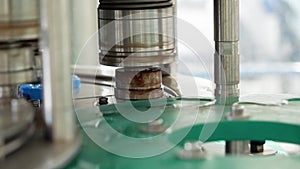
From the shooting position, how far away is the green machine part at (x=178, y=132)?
737 millimetres

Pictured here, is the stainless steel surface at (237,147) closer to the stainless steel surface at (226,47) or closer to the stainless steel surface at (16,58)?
the stainless steel surface at (226,47)

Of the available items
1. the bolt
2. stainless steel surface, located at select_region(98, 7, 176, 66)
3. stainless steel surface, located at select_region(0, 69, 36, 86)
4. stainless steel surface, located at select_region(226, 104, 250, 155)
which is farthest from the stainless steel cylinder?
stainless steel surface, located at select_region(0, 69, 36, 86)

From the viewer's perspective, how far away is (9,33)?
0.73 metres

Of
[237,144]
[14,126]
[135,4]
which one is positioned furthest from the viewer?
[135,4]

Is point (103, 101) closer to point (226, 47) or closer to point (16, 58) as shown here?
point (226, 47)

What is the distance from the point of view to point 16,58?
2.50 ft

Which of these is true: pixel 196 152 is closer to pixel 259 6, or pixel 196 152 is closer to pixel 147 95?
pixel 147 95

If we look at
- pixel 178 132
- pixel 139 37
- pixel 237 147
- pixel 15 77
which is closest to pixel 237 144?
pixel 237 147

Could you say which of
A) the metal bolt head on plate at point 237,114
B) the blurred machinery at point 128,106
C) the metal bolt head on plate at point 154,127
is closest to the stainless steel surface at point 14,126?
the blurred machinery at point 128,106

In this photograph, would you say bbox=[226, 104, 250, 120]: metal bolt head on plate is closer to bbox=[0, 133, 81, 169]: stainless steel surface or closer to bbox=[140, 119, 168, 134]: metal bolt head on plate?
bbox=[140, 119, 168, 134]: metal bolt head on plate

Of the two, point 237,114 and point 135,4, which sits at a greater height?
point 135,4

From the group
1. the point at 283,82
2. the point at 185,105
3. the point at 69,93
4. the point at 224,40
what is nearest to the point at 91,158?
the point at 69,93

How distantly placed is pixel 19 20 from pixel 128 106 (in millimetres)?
343

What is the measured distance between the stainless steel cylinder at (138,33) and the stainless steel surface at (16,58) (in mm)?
351
